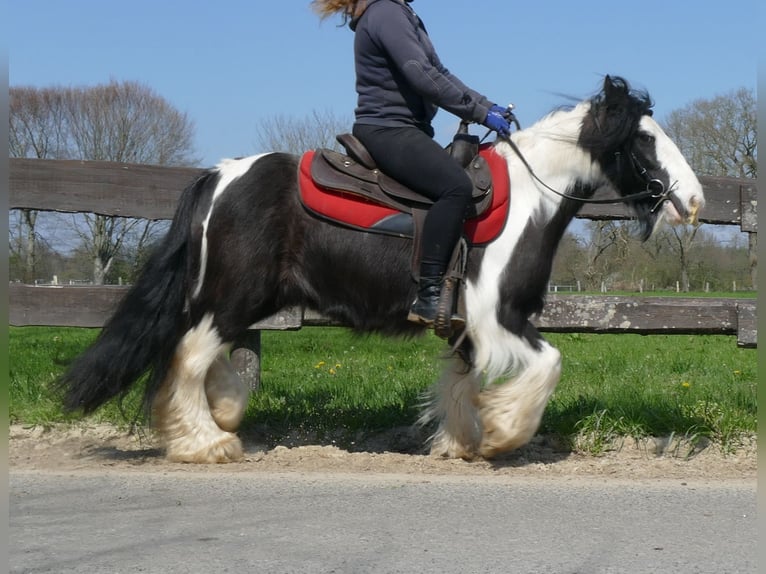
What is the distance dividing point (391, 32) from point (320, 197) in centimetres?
101

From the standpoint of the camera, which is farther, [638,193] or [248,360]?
[248,360]

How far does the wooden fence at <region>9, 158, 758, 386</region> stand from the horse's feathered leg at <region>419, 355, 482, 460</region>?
3.79 ft

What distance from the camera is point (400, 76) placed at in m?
5.43

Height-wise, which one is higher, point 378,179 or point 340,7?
point 340,7

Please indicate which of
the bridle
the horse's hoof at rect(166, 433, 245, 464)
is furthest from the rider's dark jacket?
the horse's hoof at rect(166, 433, 245, 464)

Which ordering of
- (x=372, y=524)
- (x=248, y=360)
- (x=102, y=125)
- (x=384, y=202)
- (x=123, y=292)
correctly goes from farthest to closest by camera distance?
1. (x=102, y=125)
2. (x=248, y=360)
3. (x=123, y=292)
4. (x=384, y=202)
5. (x=372, y=524)

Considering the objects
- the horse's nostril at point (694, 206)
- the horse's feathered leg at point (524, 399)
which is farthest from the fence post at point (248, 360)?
the horse's nostril at point (694, 206)

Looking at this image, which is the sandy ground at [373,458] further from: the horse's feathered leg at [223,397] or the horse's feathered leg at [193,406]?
the horse's feathered leg at [223,397]

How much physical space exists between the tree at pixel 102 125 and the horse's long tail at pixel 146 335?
762 inches

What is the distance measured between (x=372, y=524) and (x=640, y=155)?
9.02ft

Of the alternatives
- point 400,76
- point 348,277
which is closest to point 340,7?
point 400,76

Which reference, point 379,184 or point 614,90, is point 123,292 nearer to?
point 379,184

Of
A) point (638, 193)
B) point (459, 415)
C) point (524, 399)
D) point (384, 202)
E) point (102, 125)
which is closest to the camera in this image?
point (524, 399)

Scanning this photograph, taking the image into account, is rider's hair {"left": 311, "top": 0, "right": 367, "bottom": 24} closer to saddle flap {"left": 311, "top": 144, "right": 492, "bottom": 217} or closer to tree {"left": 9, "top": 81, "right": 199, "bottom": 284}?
saddle flap {"left": 311, "top": 144, "right": 492, "bottom": 217}
